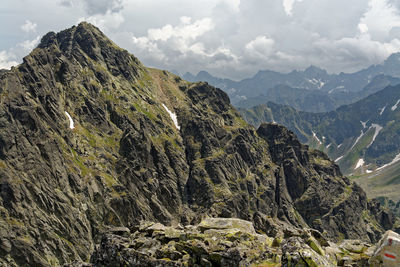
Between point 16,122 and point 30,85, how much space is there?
34.2 m

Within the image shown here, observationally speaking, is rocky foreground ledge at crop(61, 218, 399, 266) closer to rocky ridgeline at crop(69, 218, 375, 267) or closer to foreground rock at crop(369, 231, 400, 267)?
rocky ridgeline at crop(69, 218, 375, 267)

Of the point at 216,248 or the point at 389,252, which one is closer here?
the point at 389,252

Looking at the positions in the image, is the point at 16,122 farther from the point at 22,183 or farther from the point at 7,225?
the point at 7,225

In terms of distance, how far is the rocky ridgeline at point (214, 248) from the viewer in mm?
39156

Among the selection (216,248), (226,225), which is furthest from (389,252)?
(226,225)

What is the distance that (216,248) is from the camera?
137ft

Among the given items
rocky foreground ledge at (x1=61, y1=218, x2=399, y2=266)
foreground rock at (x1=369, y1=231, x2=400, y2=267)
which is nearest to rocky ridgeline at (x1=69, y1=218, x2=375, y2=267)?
→ rocky foreground ledge at (x1=61, y1=218, x2=399, y2=266)

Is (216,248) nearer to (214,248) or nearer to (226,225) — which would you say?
(214,248)

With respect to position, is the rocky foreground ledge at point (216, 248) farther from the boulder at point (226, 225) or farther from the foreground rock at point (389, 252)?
the foreground rock at point (389, 252)

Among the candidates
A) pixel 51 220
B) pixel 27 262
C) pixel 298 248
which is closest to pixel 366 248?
pixel 298 248

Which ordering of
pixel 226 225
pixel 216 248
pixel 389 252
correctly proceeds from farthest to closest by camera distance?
pixel 226 225 → pixel 216 248 → pixel 389 252

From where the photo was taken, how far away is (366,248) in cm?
4538

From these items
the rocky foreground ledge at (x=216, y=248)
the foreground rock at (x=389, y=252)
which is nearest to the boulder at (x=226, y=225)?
the rocky foreground ledge at (x=216, y=248)

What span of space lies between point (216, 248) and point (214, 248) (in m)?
0.30
